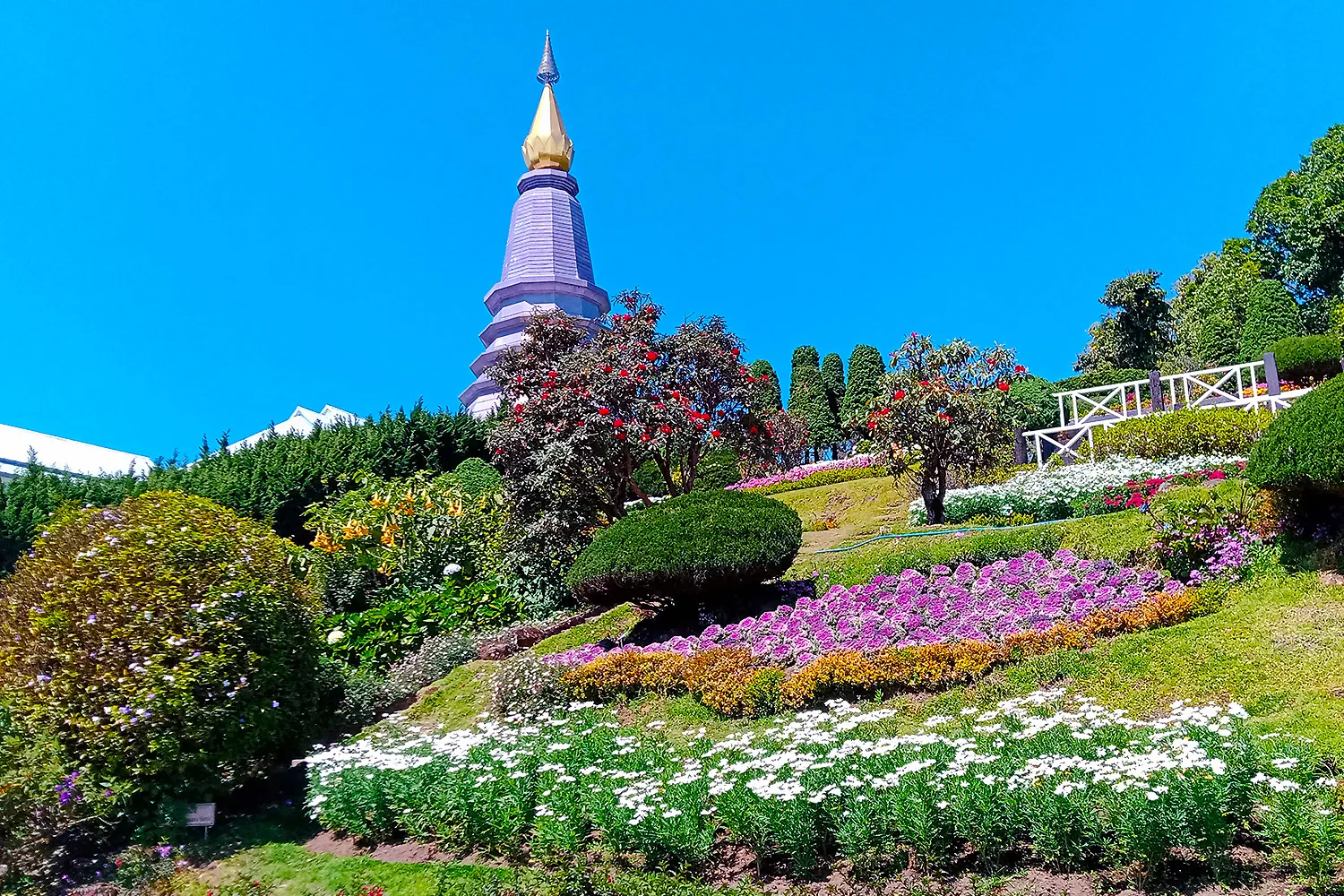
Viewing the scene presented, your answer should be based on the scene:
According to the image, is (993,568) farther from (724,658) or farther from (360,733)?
(360,733)

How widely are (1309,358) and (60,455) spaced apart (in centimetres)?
3694

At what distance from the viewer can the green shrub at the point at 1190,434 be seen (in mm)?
16562

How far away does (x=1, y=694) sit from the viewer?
7.09m

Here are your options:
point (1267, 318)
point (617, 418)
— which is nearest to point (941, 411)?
point (617, 418)

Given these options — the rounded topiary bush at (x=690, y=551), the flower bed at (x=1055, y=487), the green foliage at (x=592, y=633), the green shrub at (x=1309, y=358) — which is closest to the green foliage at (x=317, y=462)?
the green foliage at (x=592, y=633)

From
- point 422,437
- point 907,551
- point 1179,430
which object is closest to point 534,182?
point 422,437

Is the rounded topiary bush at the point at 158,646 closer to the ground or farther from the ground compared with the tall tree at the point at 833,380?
closer to the ground

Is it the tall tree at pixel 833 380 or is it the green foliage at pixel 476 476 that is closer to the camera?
the green foliage at pixel 476 476

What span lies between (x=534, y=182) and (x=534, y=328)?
2699 cm

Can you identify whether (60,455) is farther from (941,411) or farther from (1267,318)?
(1267,318)

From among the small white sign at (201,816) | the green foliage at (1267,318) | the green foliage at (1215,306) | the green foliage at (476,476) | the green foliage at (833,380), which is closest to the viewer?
the small white sign at (201,816)

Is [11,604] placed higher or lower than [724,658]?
higher

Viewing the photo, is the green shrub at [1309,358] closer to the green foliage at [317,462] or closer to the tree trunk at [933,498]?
the tree trunk at [933,498]

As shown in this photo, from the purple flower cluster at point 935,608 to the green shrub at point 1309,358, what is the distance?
1990 cm
